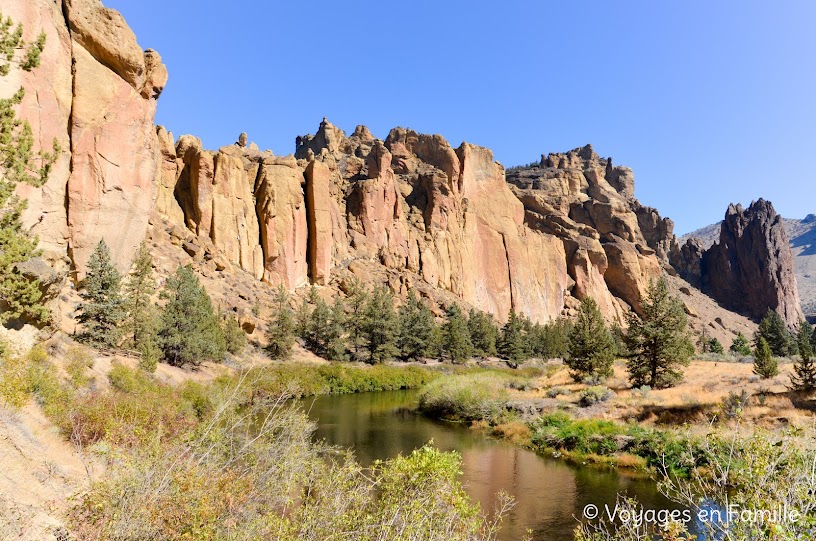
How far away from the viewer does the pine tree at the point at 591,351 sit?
34219mm

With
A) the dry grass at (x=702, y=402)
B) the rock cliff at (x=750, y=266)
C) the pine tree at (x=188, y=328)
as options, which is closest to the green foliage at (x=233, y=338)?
the pine tree at (x=188, y=328)

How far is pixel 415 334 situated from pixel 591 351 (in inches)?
1031

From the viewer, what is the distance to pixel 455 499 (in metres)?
6.25

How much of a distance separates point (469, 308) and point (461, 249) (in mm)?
12036

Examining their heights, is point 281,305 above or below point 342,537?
above

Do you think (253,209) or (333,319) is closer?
(333,319)

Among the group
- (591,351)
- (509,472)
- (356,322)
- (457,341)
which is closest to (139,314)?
(509,472)

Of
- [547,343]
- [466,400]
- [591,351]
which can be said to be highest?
[547,343]

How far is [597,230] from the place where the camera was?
109 metres

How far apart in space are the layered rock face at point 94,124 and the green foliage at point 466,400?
92.4 feet

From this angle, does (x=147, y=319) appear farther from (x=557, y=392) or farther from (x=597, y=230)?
(x=597, y=230)

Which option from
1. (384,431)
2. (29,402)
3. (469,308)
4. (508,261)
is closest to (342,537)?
(29,402)

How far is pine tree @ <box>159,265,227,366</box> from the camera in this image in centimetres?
3328

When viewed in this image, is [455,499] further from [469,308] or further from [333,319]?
[469,308]
